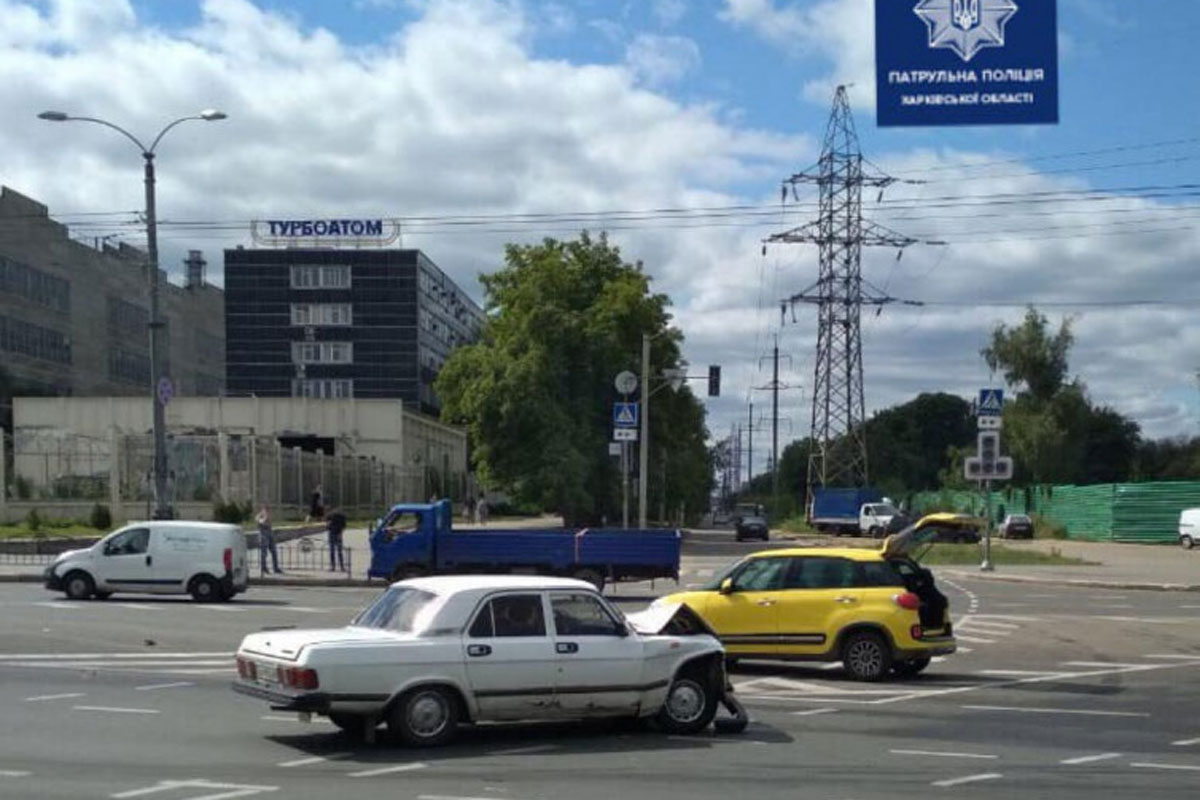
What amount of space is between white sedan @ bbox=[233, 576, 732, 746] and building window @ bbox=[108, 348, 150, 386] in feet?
338

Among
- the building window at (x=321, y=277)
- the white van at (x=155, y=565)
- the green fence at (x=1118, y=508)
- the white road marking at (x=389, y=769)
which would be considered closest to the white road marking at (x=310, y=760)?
the white road marking at (x=389, y=769)

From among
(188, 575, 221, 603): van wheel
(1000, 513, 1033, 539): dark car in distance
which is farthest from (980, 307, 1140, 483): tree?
(188, 575, 221, 603): van wheel

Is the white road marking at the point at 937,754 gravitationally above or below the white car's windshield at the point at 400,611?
below

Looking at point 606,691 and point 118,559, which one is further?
point 118,559

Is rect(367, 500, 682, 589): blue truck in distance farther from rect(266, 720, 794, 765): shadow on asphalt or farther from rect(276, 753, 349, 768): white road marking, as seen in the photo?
rect(276, 753, 349, 768): white road marking

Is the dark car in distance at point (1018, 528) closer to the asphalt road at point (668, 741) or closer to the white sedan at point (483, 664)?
the asphalt road at point (668, 741)

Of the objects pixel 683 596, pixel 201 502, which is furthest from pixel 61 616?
pixel 201 502

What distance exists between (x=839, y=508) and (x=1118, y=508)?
51.9 feet

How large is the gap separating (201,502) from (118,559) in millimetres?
30167

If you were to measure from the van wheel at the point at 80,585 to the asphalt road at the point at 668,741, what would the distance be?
8335 millimetres

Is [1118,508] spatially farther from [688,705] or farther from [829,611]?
[688,705]

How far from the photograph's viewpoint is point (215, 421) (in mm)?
88438

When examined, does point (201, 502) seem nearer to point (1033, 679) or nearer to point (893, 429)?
point (1033, 679)

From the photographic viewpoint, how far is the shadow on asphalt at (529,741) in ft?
41.5
